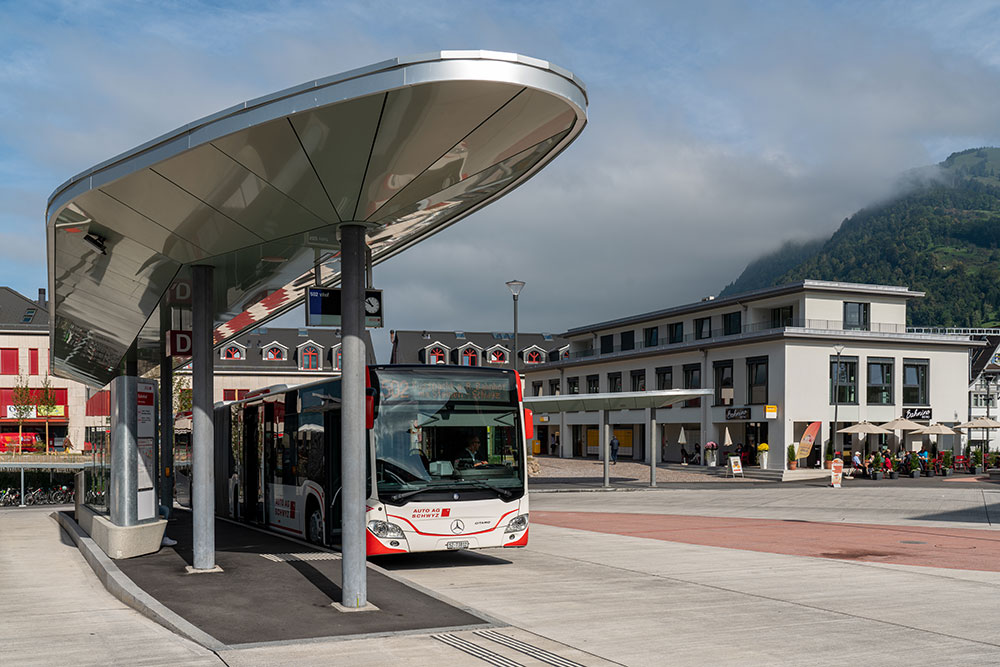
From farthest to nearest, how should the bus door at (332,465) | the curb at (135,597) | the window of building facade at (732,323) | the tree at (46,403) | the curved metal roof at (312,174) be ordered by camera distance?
the window of building facade at (732,323) < the tree at (46,403) < the bus door at (332,465) < the curb at (135,597) < the curved metal roof at (312,174)

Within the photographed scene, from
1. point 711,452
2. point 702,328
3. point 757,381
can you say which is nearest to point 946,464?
point 757,381

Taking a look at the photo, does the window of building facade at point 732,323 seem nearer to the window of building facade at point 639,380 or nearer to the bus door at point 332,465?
the window of building facade at point 639,380

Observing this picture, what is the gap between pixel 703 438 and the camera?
60.0 m

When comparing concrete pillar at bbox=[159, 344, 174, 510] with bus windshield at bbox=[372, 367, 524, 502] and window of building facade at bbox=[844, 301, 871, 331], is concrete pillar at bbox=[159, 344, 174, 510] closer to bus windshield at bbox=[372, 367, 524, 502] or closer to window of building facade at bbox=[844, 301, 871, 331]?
bus windshield at bbox=[372, 367, 524, 502]

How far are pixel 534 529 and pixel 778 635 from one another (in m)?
11.9

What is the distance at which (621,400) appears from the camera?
38.0 m

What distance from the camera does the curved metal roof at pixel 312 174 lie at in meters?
7.64

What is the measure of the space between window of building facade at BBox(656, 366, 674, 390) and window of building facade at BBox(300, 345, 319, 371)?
3086 centimetres

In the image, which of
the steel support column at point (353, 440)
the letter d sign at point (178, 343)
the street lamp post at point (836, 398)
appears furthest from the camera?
the street lamp post at point (836, 398)

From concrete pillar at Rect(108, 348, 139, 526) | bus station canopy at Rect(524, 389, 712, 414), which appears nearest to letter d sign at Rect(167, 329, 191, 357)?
concrete pillar at Rect(108, 348, 139, 526)

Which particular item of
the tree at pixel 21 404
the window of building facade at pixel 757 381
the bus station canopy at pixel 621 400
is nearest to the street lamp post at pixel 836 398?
the window of building facade at pixel 757 381

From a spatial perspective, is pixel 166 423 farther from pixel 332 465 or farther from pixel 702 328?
pixel 702 328

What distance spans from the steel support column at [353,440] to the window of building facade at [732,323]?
175 ft

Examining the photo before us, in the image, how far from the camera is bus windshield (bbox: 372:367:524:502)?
1342cm
